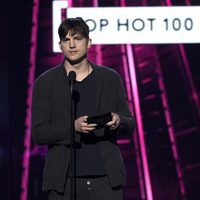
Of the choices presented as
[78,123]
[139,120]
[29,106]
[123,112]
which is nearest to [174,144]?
[139,120]

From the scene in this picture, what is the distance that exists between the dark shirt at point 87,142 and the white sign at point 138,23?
6.43ft

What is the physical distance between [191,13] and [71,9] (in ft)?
2.89

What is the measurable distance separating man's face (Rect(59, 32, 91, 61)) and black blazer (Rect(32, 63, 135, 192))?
10cm

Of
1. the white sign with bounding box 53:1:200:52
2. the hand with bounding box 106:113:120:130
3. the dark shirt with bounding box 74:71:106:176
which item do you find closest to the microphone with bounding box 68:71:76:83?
the dark shirt with bounding box 74:71:106:176

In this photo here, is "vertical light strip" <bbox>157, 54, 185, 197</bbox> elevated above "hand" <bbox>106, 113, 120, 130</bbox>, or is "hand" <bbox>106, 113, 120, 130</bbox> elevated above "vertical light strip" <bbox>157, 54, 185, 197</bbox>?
"vertical light strip" <bbox>157, 54, 185, 197</bbox>

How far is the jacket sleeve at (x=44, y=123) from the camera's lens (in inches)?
87.3

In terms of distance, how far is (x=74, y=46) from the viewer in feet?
7.42

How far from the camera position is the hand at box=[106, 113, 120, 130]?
2133 millimetres

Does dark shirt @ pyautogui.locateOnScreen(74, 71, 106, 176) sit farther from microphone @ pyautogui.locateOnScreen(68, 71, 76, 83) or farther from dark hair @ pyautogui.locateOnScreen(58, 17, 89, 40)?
dark hair @ pyautogui.locateOnScreen(58, 17, 89, 40)

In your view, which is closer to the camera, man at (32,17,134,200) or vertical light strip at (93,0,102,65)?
man at (32,17,134,200)

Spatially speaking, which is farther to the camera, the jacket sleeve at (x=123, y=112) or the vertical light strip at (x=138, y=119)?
the vertical light strip at (x=138, y=119)

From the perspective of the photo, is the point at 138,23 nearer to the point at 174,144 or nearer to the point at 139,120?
the point at 139,120

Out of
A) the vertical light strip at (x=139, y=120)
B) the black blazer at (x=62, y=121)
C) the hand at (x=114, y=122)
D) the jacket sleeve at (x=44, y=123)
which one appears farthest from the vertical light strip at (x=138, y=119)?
the hand at (x=114, y=122)

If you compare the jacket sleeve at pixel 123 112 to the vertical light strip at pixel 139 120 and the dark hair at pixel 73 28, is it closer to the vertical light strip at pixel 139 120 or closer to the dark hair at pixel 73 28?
the dark hair at pixel 73 28
